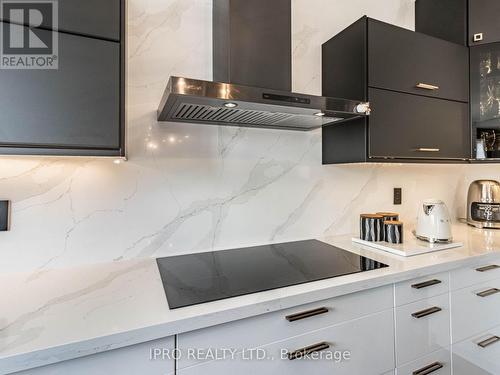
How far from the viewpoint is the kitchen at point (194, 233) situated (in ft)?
2.50

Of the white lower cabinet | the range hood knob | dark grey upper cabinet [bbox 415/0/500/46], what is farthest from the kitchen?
the range hood knob

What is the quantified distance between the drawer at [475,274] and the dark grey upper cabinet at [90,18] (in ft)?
5.35

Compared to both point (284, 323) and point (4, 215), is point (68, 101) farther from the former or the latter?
point (284, 323)

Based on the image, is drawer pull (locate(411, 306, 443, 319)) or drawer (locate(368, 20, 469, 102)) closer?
drawer pull (locate(411, 306, 443, 319))

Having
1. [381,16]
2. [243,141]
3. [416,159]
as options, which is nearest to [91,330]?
[243,141]

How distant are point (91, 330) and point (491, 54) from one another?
234cm

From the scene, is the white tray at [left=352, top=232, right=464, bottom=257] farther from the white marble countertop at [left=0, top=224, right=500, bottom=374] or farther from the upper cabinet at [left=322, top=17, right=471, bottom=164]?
the upper cabinet at [left=322, top=17, right=471, bottom=164]

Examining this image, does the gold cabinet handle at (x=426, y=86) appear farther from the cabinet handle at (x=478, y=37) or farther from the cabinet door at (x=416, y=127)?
the cabinet handle at (x=478, y=37)

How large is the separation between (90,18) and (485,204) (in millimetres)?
2426

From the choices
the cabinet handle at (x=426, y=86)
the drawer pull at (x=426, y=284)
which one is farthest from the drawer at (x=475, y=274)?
the cabinet handle at (x=426, y=86)

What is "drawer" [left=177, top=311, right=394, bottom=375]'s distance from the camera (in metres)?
0.83

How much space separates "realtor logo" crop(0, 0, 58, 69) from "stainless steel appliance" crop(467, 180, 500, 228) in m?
2.47

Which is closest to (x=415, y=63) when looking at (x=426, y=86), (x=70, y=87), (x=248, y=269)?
(x=426, y=86)

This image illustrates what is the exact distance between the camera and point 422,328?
3.77 feet
